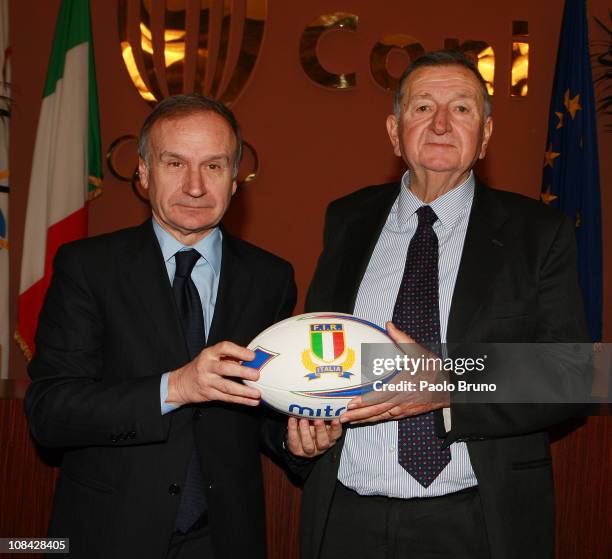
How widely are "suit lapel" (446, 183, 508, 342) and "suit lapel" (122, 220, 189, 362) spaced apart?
65 cm

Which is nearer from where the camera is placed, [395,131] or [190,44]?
[395,131]

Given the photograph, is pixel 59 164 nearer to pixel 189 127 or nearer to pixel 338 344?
pixel 189 127

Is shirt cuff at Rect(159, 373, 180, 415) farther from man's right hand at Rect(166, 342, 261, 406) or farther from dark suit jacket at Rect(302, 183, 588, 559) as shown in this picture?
dark suit jacket at Rect(302, 183, 588, 559)

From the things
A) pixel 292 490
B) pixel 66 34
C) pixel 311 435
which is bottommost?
pixel 292 490

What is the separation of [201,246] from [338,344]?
0.47 metres

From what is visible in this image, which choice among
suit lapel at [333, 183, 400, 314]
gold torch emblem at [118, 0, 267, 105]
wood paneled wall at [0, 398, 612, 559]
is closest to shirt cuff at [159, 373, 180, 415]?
suit lapel at [333, 183, 400, 314]

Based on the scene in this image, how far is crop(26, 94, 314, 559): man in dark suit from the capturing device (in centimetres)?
153

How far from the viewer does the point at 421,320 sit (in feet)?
5.56

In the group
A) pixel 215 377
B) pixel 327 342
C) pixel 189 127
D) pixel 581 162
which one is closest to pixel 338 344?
pixel 327 342

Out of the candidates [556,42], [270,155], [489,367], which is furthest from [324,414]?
[556,42]

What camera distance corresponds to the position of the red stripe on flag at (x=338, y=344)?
59.9 inches

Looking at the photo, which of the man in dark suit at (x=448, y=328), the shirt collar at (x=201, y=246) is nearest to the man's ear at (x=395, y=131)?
the man in dark suit at (x=448, y=328)

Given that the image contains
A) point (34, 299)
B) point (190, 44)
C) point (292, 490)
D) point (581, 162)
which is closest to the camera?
point (292, 490)

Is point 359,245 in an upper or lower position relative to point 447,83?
lower
